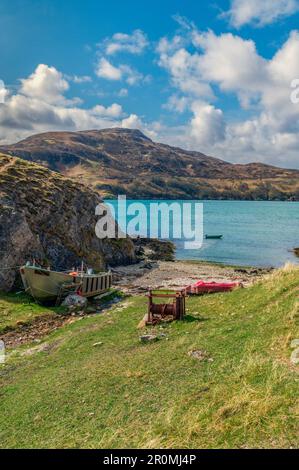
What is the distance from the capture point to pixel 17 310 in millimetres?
36406

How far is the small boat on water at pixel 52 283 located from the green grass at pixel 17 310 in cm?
131

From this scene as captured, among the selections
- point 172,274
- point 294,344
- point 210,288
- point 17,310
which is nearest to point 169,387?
point 294,344

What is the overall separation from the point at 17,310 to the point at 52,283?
433 cm

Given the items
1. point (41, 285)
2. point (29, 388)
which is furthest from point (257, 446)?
point (41, 285)

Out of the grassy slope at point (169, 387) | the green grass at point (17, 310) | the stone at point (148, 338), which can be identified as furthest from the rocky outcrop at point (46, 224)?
the stone at point (148, 338)

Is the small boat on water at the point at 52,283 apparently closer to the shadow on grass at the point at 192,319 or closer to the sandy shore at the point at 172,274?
the sandy shore at the point at 172,274

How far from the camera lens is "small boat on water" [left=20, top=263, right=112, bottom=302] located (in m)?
38.5

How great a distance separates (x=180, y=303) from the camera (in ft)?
86.4

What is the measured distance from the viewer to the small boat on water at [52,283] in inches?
1517

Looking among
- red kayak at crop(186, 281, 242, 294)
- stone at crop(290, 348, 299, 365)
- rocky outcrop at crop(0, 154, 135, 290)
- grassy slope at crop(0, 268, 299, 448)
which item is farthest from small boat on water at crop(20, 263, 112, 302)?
stone at crop(290, 348, 299, 365)

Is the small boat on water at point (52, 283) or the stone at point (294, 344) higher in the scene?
the stone at point (294, 344)

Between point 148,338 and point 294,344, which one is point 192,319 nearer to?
point 148,338

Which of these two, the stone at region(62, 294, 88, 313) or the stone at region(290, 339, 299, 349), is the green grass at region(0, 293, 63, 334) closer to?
the stone at region(62, 294, 88, 313)

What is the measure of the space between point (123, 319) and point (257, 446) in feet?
65.7
